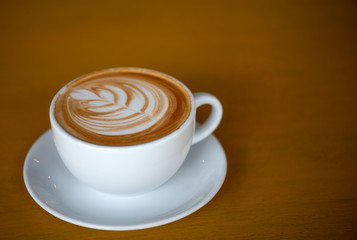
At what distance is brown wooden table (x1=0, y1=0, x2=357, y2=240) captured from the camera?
648 mm

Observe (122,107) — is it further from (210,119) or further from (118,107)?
(210,119)

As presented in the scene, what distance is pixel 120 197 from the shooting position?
66 centimetres

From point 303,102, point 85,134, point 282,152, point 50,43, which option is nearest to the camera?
point 85,134

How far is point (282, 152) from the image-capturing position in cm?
81

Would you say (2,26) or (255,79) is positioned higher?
(2,26)

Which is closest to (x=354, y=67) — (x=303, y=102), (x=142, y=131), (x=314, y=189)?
(x=303, y=102)

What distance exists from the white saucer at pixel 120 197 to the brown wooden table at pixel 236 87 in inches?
1.4

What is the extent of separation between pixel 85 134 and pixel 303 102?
586 mm

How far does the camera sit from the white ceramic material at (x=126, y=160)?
0.56 meters

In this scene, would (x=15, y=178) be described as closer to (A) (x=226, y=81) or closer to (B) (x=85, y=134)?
(B) (x=85, y=134)

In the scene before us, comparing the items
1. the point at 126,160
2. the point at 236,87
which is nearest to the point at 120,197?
the point at 126,160

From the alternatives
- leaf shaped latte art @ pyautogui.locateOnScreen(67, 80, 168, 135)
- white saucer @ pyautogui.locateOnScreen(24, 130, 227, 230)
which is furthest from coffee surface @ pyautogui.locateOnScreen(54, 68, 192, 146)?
white saucer @ pyautogui.locateOnScreen(24, 130, 227, 230)

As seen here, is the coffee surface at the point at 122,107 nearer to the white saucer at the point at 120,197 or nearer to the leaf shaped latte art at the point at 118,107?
the leaf shaped latte art at the point at 118,107

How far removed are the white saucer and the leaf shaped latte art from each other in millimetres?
126
